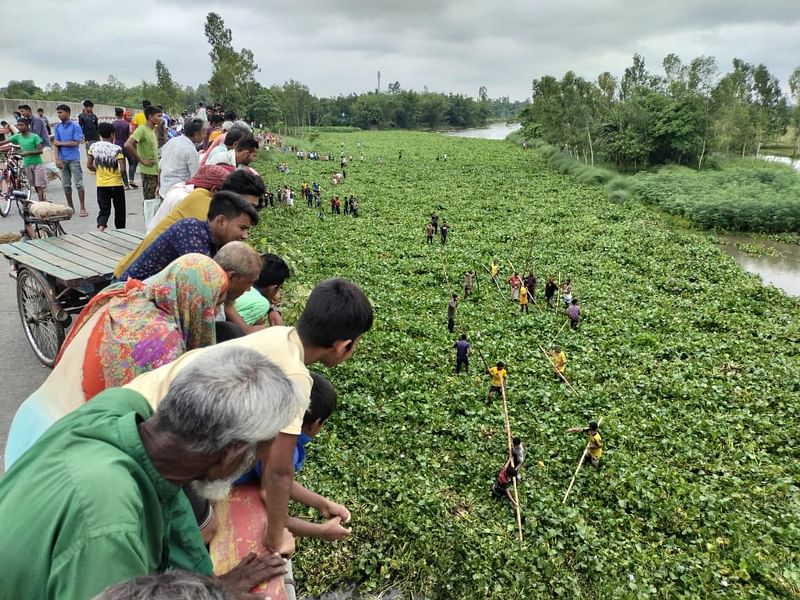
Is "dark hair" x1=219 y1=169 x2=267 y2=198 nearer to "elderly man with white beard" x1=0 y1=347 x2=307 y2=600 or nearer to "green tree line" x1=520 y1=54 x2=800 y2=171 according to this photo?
"elderly man with white beard" x1=0 y1=347 x2=307 y2=600

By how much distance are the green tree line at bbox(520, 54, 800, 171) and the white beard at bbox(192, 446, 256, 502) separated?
4028cm

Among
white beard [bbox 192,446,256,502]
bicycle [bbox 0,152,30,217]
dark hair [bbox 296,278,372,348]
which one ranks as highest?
bicycle [bbox 0,152,30,217]

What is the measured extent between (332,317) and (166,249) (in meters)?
1.69

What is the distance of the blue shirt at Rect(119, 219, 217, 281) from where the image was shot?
3742 millimetres

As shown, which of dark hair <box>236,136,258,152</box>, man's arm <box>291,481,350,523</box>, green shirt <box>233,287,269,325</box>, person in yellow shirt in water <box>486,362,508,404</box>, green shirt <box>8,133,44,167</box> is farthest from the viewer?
green shirt <box>8,133,44,167</box>

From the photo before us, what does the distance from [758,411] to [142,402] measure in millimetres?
9449

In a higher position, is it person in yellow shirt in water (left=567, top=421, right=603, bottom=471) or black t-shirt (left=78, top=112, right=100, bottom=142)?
black t-shirt (left=78, top=112, right=100, bottom=142)

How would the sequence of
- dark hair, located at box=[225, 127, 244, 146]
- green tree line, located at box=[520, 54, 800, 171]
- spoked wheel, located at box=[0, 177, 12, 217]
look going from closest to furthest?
dark hair, located at box=[225, 127, 244, 146], spoked wheel, located at box=[0, 177, 12, 217], green tree line, located at box=[520, 54, 800, 171]

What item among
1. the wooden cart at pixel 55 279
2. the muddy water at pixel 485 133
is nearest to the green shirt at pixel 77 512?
the wooden cart at pixel 55 279

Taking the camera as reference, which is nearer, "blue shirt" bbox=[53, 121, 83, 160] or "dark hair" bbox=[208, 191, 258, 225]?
"dark hair" bbox=[208, 191, 258, 225]

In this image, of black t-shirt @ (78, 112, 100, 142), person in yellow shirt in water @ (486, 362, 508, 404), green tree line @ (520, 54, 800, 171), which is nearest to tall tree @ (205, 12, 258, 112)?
green tree line @ (520, 54, 800, 171)

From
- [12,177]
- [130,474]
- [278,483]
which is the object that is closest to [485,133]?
[12,177]

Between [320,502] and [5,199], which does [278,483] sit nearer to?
[320,502]

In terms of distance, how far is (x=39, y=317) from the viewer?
5.27 m
